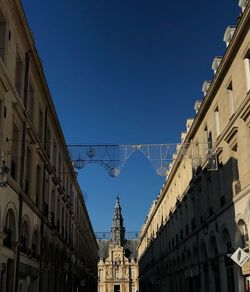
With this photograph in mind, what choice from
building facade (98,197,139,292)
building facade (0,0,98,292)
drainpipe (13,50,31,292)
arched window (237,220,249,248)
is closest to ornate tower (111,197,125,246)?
building facade (98,197,139,292)

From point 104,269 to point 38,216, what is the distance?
117187 mm

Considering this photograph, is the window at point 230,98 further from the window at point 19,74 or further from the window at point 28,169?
the window at point 19,74

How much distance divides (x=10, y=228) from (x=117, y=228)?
427ft

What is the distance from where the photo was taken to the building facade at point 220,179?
23.2 metres

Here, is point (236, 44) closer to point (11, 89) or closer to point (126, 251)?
point (11, 89)

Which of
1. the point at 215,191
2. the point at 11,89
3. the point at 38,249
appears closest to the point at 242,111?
the point at 215,191

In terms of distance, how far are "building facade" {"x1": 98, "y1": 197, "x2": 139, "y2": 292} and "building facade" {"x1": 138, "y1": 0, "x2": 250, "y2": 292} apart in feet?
320

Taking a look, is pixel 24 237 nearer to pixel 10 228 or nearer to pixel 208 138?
pixel 10 228

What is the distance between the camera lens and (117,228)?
149 metres

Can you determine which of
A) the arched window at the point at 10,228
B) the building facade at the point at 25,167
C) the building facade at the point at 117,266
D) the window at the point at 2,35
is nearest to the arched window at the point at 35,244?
the building facade at the point at 25,167

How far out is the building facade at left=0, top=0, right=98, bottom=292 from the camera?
18.9 m

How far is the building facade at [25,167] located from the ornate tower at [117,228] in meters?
114

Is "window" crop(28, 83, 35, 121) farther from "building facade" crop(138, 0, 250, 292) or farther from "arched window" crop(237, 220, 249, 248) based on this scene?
"arched window" crop(237, 220, 249, 248)

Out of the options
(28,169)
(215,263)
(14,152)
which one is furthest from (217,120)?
(14,152)
